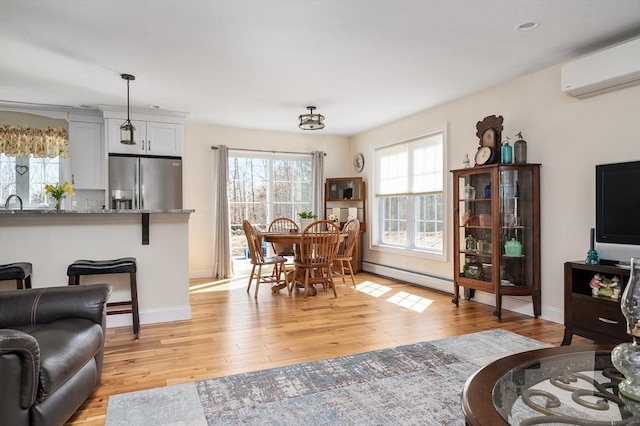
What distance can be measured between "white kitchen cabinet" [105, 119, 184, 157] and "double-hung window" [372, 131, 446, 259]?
3211 mm

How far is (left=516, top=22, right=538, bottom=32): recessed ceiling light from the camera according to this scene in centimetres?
294

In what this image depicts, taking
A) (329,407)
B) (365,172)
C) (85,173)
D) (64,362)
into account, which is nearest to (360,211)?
(365,172)

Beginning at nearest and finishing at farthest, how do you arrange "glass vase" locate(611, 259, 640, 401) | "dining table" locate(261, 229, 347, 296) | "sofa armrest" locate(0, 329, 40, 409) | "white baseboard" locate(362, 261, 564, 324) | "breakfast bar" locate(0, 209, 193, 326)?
"glass vase" locate(611, 259, 640, 401), "sofa armrest" locate(0, 329, 40, 409), "breakfast bar" locate(0, 209, 193, 326), "white baseboard" locate(362, 261, 564, 324), "dining table" locate(261, 229, 347, 296)

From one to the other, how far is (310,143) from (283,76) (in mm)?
3193

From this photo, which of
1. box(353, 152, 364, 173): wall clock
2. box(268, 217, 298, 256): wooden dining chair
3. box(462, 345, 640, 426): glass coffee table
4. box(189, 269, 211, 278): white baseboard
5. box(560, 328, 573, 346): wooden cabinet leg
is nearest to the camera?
box(462, 345, 640, 426): glass coffee table

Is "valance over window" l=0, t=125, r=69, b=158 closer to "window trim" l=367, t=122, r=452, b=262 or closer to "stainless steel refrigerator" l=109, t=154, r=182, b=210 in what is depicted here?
"stainless steel refrigerator" l=109, t=154, r=182, b=210

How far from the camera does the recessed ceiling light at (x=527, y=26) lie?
2.94 metres

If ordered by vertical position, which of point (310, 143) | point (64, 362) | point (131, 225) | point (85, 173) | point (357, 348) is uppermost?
point (310, 143)

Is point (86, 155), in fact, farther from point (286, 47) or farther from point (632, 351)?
point (632, 351)

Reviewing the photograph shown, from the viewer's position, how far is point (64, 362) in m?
1.85

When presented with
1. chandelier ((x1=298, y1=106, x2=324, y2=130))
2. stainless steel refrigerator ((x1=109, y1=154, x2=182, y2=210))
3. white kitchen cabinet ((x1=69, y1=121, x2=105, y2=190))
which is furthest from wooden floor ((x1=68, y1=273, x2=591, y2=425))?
white kitchen cabinet ((x1=69, y1=121, x2=105, y2=190))

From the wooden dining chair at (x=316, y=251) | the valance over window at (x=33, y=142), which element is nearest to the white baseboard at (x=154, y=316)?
the wooden dining chair at (x=316, y=251)

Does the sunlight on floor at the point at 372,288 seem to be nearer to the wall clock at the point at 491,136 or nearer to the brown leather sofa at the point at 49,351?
the wall clock at the point at 491,136

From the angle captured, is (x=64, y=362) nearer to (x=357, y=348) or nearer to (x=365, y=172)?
(x=357, y=348)
